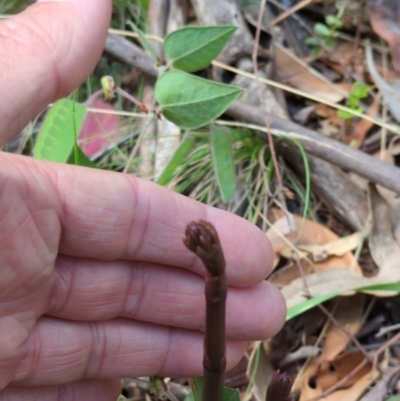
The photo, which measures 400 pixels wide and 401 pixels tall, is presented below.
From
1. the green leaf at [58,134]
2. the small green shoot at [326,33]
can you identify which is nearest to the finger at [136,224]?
the green leaf at [58,134]

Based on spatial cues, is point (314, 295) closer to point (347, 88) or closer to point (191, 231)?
point (347, 88)

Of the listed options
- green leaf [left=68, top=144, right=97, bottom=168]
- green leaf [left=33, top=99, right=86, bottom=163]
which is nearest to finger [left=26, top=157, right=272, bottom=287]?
green leaf [left=68, top=144, right=97, bottom=168]

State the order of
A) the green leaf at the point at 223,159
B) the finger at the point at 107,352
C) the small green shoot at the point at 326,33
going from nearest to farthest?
1. the finger at the point at 107,352
2. the green leaf at the point at 223,159
3. the small green shoot at the point at 326,33

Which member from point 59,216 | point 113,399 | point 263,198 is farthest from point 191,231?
point 263,198

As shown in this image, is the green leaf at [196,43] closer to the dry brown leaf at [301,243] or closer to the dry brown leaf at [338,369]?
the dry brown leaf at [301,243]

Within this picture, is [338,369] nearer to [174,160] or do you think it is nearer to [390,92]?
[174,160]

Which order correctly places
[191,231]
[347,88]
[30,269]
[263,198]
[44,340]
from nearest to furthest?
1. [191,231]
2. [30,269]
3. [44,340]
4. [263,198]
5. [347,88]
